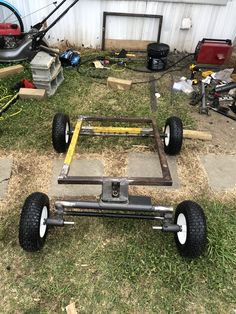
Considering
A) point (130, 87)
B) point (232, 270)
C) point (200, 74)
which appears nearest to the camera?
point (232, 270)

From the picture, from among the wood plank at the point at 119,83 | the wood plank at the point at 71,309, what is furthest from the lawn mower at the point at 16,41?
the wood plank at the point at 71,309

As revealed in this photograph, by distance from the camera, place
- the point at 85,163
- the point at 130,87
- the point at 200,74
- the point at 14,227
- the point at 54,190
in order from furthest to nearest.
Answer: the point at 200,74 < the point at 130,87 < the point at 85,163 < the point at 54,190 < the point at 14,227

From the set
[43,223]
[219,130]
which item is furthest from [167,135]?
[43,223]

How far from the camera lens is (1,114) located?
16.4 feet

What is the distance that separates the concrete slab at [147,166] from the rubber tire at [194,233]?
37.9 inches

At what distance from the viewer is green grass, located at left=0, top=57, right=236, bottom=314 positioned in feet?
9.31

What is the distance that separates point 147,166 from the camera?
4.27 metres

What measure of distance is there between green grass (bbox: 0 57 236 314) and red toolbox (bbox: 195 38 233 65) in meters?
3.72

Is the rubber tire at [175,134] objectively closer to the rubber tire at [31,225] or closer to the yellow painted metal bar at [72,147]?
the yellow painted metal bar at [72,147]

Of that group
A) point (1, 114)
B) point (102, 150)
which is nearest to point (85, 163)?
point (102, 150)

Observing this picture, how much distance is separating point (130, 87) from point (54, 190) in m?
2.84

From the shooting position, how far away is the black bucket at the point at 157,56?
6194 millimetres

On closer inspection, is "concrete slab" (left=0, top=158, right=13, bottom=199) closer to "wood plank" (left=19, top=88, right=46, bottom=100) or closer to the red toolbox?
"wood plank" (left=19, top=88, right=46, bottom=100)

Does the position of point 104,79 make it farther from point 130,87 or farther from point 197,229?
point 197,229
